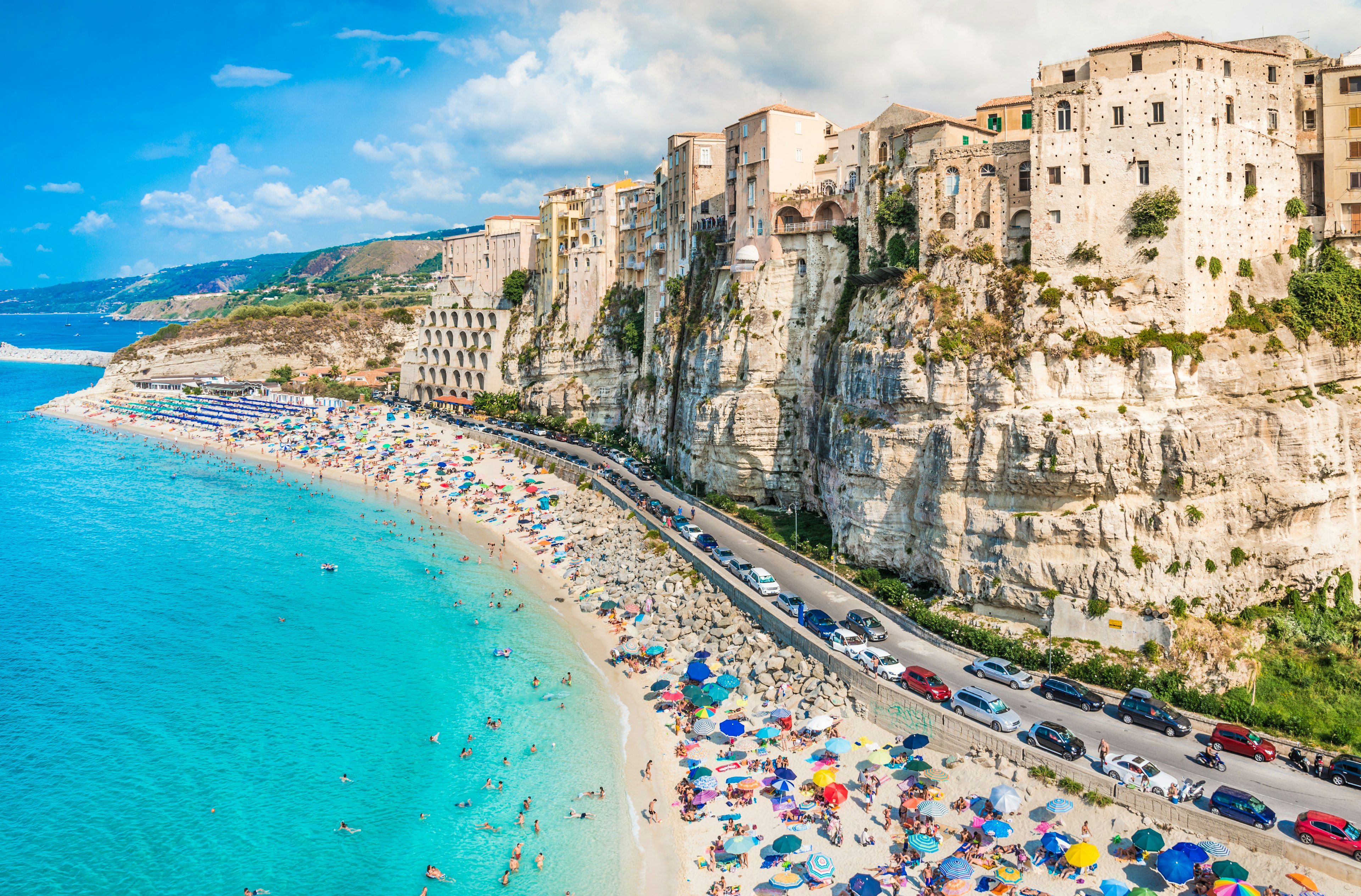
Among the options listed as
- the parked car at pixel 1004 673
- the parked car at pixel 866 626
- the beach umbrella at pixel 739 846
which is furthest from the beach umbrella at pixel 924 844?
the parked car at pixel 866 626

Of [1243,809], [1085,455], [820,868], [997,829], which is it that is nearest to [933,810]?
[997,829]

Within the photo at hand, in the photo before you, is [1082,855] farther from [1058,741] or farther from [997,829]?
[1058,741]

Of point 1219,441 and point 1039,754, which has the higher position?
point 1219,441

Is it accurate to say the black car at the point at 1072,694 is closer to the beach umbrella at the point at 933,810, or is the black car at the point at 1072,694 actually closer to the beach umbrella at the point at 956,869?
the beach umbrella at the point at 933,810

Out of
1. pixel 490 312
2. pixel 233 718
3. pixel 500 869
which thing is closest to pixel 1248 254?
pixel 500 869

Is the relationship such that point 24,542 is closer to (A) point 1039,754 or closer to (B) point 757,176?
(B) point 757,176

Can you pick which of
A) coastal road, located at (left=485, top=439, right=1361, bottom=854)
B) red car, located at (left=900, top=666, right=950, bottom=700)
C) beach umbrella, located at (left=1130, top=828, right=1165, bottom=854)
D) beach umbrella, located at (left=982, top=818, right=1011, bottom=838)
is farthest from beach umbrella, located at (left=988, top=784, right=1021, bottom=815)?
red car, located at (left=900, top=666, right=950, bottom=700)
